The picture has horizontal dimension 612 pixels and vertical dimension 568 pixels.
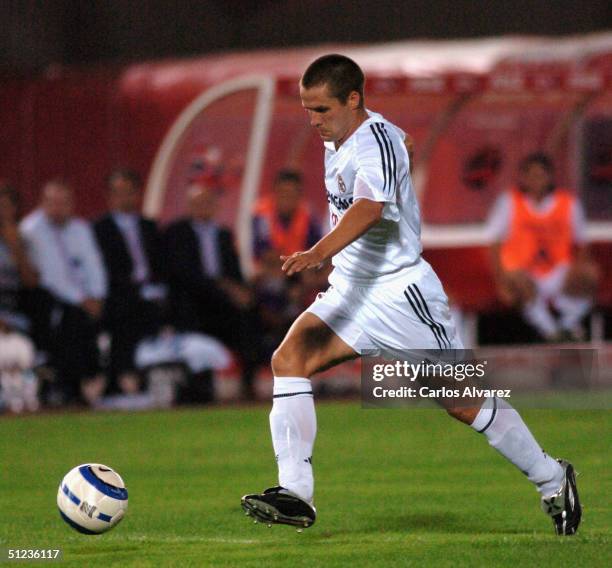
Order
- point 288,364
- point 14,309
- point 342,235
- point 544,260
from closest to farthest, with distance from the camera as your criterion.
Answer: point 342,235, point 288,364, point 14,309, point 544,260

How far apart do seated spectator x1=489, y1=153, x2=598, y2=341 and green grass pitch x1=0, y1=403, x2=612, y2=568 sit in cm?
164

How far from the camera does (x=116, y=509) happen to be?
280 inches

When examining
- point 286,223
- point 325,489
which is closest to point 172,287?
point 286,223

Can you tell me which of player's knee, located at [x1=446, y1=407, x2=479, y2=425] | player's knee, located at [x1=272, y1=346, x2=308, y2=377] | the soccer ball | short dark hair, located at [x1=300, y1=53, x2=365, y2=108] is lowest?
the soccer ball

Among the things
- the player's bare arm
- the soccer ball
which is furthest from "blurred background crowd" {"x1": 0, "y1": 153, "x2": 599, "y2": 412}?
the player's bare arm

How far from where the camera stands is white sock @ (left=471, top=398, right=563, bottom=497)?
708 cm

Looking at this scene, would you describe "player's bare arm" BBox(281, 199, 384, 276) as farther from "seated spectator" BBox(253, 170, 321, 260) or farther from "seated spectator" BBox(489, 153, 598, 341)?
"seated spectator" BBox(489, 153, 598, 341)

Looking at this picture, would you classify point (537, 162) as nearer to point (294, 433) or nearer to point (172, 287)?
point (172, 287)

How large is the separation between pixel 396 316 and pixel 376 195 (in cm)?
59

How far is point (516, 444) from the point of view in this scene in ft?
23.2

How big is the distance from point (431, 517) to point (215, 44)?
18.8 meters

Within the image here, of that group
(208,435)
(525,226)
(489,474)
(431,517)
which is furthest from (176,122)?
(431,517)

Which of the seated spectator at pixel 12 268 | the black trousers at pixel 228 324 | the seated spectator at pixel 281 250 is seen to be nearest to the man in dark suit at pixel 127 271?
the black trousers at pixel 228 324

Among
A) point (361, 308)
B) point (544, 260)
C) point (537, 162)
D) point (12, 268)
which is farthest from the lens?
point (544, 260)
